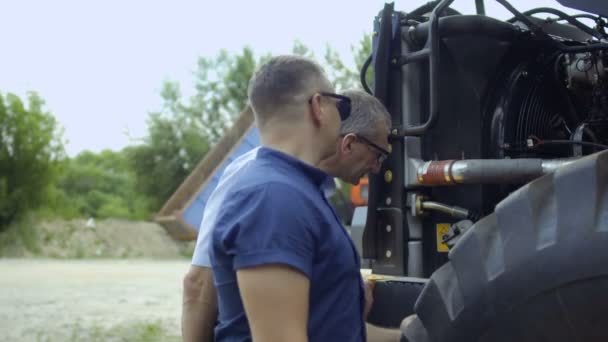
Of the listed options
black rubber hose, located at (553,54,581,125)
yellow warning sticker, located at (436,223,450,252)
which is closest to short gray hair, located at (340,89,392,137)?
yellow warning sticker, located at (436,223,450,252)

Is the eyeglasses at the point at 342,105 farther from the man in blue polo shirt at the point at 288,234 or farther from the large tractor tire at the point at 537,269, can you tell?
the large tractor tire at the point at 537,269

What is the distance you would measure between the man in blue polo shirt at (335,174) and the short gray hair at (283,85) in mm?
649

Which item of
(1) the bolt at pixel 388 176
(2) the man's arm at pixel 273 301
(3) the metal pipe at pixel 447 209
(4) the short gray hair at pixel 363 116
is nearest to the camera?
(2) the man's arm at pixel 273 301

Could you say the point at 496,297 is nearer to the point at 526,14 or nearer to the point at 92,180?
the point at 526,14

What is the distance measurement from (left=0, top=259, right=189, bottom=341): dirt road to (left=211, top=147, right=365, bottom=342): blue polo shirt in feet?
19.6

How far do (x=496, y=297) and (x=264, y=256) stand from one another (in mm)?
1180

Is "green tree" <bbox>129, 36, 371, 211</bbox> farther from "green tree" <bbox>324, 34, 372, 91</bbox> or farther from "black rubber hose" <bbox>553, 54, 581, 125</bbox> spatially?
"black rubber hose" <bbox>553, 54, 581, 125</bbox>

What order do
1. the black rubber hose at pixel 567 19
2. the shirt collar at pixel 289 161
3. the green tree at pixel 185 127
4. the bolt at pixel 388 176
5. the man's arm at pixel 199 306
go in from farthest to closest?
the green tree at pixel 185 127 < the black rubber hose at pixel 567 19 < the bolt at pixel 388 176 < the man's arm at pixel 199 306 < the shirt collar at pixel 289 161

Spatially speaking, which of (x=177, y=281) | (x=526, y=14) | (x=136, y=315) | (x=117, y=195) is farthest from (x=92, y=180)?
(x=526, y=14)

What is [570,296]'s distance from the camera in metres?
2.59

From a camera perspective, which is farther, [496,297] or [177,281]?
[177,281]

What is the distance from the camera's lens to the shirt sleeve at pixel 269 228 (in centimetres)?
188

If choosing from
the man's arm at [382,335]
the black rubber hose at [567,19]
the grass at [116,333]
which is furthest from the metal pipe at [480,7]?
the grass at [116,333]

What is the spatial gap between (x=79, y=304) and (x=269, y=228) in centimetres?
919
